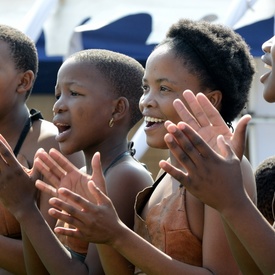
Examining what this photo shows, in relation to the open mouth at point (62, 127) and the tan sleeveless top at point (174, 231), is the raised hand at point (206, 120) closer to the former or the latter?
the tan sleeveless top at point (174, 231)

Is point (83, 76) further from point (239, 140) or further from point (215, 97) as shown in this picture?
point (239, 140)

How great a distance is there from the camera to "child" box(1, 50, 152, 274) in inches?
150

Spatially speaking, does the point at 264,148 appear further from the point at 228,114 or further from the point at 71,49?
the point at 228,114

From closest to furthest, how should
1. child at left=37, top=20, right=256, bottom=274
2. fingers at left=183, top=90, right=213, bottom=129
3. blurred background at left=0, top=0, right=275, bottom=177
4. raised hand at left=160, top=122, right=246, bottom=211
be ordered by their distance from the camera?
1. raised hand at left=160, top=122, right=246, bottom=211
2. fingers at left=183, top=90, right=213, bottom=129
3. child at left=37, top=20, right=256, bottom=274
4. blurred background at left=0, top=0, right=275, bottom=177

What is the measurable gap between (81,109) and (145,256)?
1066 mm

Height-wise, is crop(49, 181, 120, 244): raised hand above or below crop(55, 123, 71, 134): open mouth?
above

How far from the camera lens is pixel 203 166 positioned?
9.61ft

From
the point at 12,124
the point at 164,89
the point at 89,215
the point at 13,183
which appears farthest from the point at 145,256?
the point at 12,124

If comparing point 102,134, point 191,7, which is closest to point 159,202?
point 102,134

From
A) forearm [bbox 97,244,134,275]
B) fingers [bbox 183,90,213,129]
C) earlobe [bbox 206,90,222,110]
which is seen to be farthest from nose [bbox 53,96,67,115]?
fingers [bbox 183,90,213,129]

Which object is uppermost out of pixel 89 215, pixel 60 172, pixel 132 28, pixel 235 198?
pixel 235 198

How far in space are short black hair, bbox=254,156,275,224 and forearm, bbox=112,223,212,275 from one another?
75 cm

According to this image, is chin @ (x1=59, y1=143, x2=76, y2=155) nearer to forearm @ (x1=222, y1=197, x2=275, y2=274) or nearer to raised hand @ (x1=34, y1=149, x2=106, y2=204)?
raised hand @ (x1=34, y1=149, x2=106, y2=204)

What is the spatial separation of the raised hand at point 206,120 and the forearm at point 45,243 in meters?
0.88
